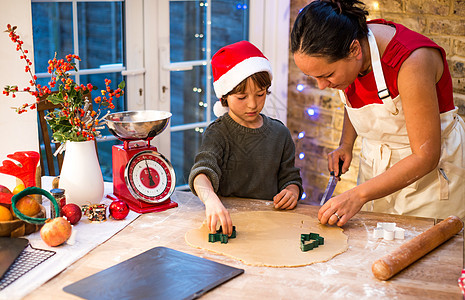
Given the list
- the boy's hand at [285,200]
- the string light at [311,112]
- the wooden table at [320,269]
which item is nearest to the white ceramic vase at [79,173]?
the wooden table at [320,269]

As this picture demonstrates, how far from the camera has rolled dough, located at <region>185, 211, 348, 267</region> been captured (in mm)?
1603

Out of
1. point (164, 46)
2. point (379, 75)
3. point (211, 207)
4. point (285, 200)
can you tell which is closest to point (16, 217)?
point (211, 207)

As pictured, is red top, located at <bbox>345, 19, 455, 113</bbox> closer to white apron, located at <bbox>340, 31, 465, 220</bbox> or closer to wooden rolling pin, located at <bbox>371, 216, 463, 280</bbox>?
white apron, located at <bbox>340, 31, 465, 220</bbox>

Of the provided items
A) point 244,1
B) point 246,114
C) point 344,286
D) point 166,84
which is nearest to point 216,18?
point 244,1

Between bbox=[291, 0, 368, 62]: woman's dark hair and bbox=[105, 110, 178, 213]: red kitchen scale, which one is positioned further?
bbox=[105, 110, 178, 213]: red kitchen scale

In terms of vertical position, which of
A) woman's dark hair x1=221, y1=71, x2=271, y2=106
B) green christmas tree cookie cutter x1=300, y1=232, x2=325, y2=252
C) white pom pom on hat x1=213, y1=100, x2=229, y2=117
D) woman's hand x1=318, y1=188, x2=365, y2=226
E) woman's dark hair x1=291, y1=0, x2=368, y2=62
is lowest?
green christmas tree cookie cutter x1=300, y1=232, x2=325, y2=252

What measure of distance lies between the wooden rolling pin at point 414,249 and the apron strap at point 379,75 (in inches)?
17.1

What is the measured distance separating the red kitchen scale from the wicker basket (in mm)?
342

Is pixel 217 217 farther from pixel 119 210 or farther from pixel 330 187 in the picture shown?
pixel 330 187

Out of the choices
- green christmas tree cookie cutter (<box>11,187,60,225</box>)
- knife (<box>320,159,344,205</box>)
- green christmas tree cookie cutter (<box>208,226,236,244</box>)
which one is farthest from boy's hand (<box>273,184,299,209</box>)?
green christmas tree cookie cutter (<box>11,187,60,225</box>)

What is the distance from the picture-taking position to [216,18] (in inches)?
142

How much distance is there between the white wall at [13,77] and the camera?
2598 millimetres

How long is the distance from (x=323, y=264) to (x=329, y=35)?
28.0 inches

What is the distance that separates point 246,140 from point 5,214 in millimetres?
913
